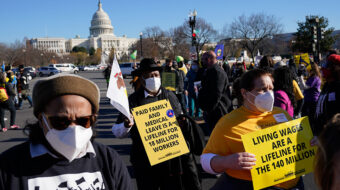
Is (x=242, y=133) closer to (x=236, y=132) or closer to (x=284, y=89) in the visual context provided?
(x=236, y=132)

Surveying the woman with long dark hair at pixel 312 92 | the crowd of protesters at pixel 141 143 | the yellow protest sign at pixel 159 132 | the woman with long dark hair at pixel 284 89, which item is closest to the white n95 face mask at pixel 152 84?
the crowd of protesters at pixel 141 143

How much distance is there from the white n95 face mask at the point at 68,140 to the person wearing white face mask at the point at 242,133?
3.44 ft

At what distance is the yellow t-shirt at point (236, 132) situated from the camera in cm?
231

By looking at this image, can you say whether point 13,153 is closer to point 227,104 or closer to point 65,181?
point 65,181

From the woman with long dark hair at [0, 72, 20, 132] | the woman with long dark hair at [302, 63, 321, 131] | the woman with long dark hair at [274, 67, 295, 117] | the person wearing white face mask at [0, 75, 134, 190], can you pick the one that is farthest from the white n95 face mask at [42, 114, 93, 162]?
the woman with long dark hair at [0, 72, 20, 132]

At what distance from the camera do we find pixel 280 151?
2285mm

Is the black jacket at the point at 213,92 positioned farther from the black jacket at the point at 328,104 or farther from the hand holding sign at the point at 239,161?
the hand holding sign at the point at 239,161

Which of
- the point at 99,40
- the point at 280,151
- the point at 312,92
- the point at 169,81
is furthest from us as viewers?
the point at 99,40

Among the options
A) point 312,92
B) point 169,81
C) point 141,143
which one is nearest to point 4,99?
point 169,81

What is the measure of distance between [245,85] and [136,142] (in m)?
1.25

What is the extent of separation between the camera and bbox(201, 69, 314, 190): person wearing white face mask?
222 centimetres

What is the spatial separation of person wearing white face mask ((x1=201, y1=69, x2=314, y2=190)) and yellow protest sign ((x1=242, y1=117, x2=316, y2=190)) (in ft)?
0.25

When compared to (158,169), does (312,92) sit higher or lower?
higher

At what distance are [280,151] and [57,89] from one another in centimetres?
158
